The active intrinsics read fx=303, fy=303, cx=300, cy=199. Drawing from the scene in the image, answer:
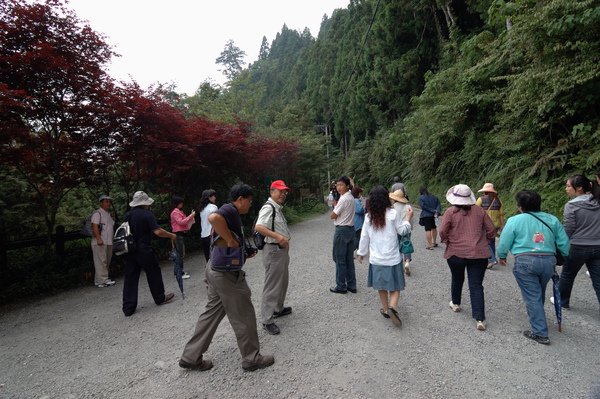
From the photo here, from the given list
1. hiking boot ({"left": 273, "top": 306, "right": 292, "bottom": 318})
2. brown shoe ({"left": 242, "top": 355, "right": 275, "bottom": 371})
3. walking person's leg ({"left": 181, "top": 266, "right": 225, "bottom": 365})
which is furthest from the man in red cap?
walking person's leg ({"left": 181, "top": 266, "right": 225, "bottom": 365})

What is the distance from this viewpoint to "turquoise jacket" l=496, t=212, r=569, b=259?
3137 mm

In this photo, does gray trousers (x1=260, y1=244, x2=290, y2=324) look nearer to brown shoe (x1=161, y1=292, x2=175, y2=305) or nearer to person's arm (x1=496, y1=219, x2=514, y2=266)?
brown shoe (x1=161, y1=292, x2=175, y2=305)

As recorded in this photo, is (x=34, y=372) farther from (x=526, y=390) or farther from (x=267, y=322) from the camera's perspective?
(x=526, y=390)

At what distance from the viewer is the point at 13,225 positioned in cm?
631

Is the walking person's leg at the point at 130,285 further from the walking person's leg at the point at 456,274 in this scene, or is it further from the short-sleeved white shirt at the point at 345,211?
the walking person's leg at the point at 456,274

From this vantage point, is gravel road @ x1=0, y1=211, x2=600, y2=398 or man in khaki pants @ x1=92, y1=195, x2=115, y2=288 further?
man in khaki pants @ x1=92, y1=195, x2=115, y2=288

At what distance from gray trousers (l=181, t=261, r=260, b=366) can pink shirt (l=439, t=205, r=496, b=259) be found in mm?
2424

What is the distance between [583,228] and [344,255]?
9.42ft

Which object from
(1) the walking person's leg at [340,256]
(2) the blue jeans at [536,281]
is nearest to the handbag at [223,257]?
(1) the walking person's leg at [340,256]

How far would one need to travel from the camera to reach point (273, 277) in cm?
383

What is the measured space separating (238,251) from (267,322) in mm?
1316

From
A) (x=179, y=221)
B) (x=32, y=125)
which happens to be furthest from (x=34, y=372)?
Result: (x=32, y=125)

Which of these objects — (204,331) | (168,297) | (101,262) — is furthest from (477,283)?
(101,262)

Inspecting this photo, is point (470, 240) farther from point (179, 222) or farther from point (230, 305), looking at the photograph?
point (179, 222)
